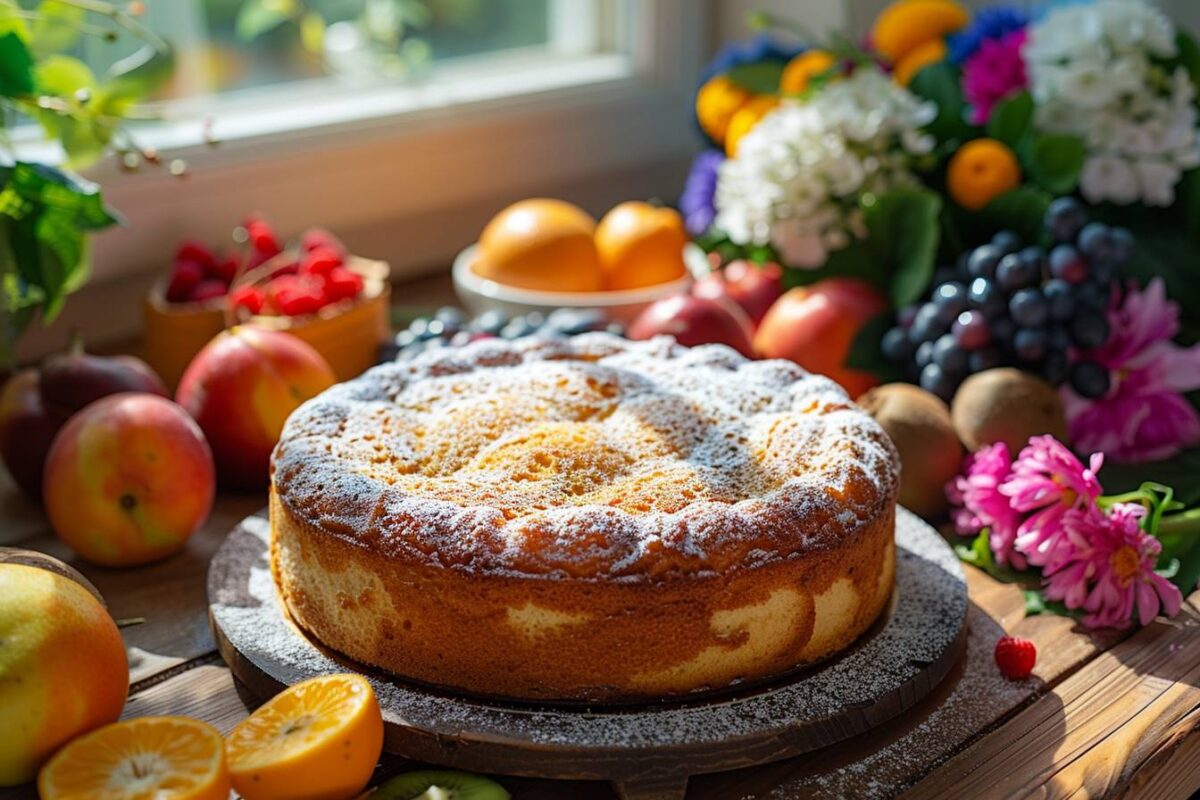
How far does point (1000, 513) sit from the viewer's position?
119cm

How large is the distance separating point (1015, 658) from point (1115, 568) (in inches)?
5.8

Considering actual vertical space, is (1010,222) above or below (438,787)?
above

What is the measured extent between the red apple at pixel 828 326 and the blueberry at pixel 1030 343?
0.66 ft

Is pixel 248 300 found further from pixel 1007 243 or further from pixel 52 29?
pixel 1007 243

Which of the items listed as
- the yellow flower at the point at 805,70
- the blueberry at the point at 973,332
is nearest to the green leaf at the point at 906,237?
the blueberry at the point at 973,332

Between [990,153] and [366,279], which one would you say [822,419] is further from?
[366,279]

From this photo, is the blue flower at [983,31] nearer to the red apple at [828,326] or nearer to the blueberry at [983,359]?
the red apple at [828,326]

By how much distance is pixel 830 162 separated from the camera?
1598 millimetres

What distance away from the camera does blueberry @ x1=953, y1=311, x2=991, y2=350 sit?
1402 mm

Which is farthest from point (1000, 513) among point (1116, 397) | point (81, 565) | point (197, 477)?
point (81, 565)

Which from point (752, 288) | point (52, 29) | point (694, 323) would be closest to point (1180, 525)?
point (694, 323)

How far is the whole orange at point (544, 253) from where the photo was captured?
1683 millimetres

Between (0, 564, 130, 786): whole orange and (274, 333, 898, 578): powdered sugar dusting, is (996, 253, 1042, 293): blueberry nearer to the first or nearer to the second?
(274, 333, 898, 578): powdered sugar dusting

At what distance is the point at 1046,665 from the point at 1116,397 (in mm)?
484
